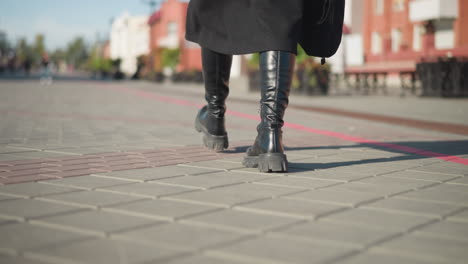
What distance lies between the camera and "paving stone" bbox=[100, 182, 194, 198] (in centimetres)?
282

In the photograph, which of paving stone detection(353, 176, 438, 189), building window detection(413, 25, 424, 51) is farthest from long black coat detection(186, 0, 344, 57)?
building window detection(413, 25, 424, 51)

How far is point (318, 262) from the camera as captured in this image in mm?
1782

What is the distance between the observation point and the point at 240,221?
2291 mm

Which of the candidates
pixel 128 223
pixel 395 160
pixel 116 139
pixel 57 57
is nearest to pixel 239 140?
pixel 116 139

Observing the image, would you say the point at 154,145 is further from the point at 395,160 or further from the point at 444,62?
the point at 444,62

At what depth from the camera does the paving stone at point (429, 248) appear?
1.85m

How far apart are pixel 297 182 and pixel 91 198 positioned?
3.89 feet

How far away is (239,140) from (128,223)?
3201mm

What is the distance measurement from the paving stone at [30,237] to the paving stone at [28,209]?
182mm

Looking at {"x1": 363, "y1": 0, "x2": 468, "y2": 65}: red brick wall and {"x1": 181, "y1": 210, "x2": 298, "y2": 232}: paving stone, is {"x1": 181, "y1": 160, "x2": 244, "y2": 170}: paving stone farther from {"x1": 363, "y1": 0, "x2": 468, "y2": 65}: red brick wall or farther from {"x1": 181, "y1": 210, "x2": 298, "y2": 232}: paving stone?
{"x1": 363, "y1": 0, "x2": 468, "y2": 65}: red brick wall

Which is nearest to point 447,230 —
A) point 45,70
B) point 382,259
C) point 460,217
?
point 460,217

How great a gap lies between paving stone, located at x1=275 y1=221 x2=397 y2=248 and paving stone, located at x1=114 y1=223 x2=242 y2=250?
0.24 meters

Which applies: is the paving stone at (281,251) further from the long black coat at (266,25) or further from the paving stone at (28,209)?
the long black coat at (266,25)

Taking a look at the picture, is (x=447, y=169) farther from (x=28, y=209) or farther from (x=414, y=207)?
(x=28, y=209)
